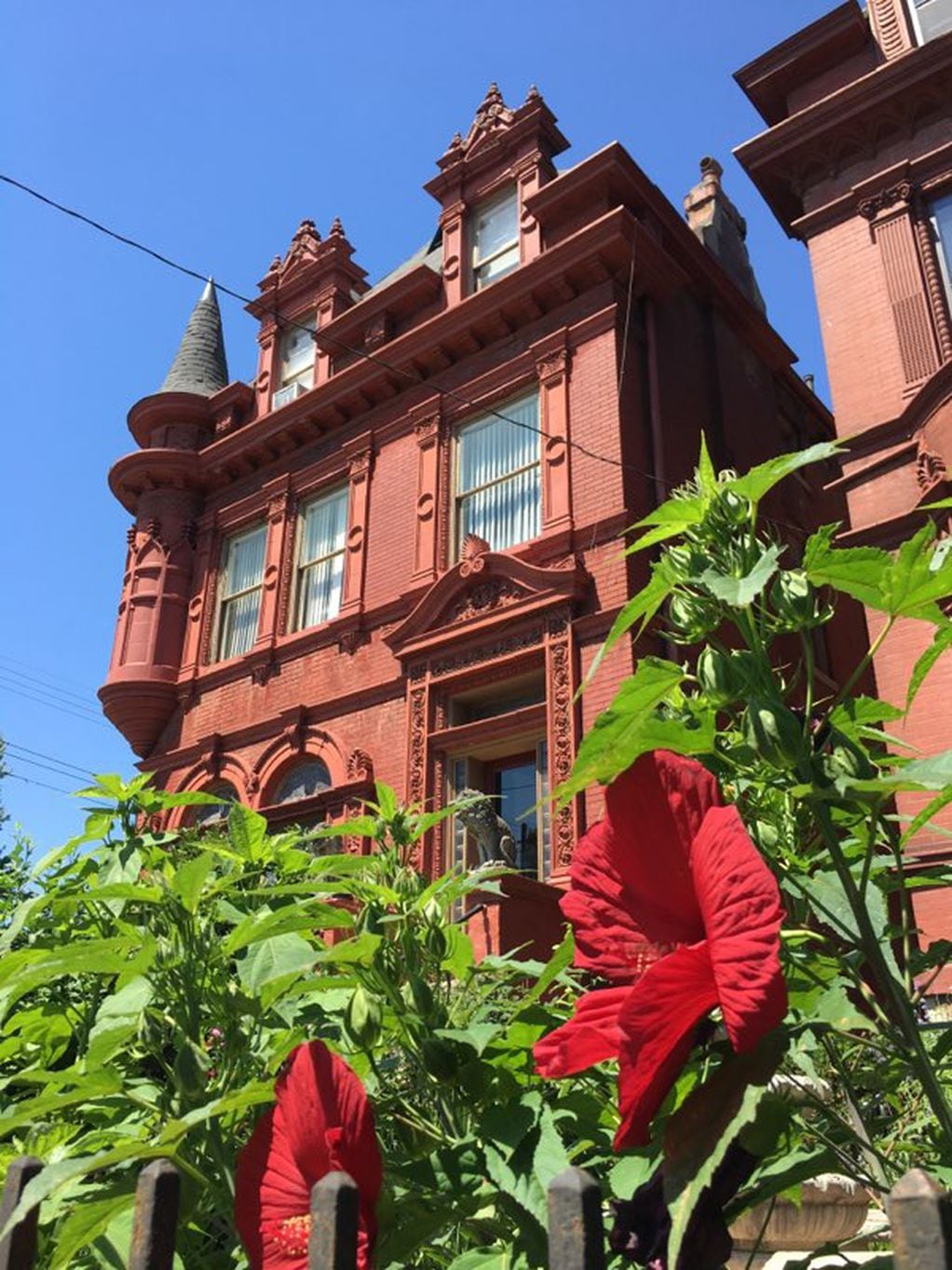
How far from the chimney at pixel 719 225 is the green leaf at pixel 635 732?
17348 mm

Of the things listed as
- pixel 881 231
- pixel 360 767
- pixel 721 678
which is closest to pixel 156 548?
pixel 360 767

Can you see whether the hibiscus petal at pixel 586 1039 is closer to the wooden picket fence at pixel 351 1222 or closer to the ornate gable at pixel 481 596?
the wooden picket fence at pixel 351 1222

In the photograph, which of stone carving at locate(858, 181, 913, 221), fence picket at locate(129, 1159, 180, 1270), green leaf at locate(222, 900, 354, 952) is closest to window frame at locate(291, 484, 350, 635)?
stone carving at locate(858, 181, 913, 221)

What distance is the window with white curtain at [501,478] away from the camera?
42.6ft

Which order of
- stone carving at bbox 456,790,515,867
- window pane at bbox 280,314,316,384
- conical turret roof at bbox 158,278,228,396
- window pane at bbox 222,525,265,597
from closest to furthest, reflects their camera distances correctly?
stone carving at bbox 456,790,515,867 < window pane at bbox 222,525,265,597 < window pane at bbox 280,314,316,384 < conical turret roof at bbox 158,278,228,396

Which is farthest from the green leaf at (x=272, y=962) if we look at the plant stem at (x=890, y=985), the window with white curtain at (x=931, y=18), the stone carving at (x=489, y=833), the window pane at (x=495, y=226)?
the window pane at (x=495, y=226)

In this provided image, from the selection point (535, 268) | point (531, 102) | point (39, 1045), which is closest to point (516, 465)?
point (535, 268)

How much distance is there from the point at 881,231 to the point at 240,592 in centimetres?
1055

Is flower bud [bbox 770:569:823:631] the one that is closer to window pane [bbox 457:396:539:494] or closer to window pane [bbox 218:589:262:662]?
window pane [bbox 457:396:539:494]

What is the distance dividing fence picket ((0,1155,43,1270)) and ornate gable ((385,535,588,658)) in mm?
10246

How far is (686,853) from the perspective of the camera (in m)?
0.94

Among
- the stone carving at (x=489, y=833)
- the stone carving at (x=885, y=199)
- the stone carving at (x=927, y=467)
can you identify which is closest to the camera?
the stone carving at (x=927, y=467)

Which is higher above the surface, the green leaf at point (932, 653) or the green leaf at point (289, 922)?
the green leaf at point (932, 653)

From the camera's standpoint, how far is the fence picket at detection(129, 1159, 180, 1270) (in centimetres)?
114
